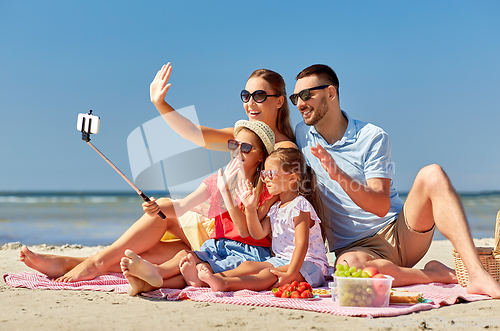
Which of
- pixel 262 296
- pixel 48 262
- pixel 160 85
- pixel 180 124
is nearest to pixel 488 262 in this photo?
pixel 262 296

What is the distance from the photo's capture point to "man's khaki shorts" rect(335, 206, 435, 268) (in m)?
3.43

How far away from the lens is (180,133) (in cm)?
430

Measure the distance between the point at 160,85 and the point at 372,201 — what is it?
82.9 inches

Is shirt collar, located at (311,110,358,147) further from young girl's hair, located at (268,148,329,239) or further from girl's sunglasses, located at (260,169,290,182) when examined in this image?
girl's sunglasses, located at (260,169,290,182)

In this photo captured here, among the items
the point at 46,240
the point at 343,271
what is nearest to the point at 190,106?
the point at 343,271

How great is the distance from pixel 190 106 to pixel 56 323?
242cm

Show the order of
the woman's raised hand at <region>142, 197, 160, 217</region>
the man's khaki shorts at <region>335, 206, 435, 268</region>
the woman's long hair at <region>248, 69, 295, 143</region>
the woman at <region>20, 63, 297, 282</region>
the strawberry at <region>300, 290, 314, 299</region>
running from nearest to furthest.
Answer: the strawberry at <region>300, 290, 314, 299</region>
the woman's raised hand at <region>142, 197, 160, 217</region>
the man's khaki shorts at <region>335, 206, 435, 268</region>
the woman at <region>20, 63, 297, 282</region>
the woman's long hair at <region>248, 69, 295, 143</region>

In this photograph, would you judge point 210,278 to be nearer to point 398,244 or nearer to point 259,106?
point 398,244

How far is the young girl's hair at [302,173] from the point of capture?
348 cm

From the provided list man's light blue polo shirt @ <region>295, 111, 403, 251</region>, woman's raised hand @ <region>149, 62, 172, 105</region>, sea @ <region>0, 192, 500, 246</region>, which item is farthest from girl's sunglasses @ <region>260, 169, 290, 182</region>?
woman's raised hand @ <region>149, 62, 172, 105</region>

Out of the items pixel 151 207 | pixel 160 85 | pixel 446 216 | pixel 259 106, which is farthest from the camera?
pixel 259 106

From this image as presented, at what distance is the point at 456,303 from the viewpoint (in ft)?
9.10

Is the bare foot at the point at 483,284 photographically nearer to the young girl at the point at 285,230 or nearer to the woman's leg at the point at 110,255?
the young girl at the point at 285,230

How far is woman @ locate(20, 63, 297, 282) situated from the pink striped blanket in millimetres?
127
